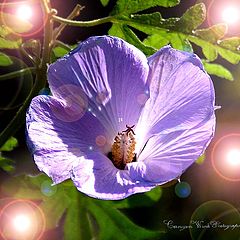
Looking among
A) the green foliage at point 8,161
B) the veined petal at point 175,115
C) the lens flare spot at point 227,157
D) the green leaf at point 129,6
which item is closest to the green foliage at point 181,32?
the green leaf at point 129,6

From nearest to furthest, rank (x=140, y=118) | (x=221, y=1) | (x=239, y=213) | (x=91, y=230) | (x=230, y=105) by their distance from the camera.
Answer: (x=140, y=118), (x=91, y=230), (x=221, y=1), (x=239, y=213), (x=230, y=105)

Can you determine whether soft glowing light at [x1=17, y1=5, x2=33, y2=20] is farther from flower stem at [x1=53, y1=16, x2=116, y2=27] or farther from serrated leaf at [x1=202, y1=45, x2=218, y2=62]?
serrated leaf at [x1=202, y1=45, x2=218, y2=62]

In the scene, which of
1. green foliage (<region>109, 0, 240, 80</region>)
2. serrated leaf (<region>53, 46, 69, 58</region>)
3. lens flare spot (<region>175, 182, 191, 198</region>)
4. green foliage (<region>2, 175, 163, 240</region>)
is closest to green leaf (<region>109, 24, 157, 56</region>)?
green foliage (<region>109, 0, 240, 80</region>)

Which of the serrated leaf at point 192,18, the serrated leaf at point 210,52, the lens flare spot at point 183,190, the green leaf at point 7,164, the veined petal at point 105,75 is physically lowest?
the green leaf at point 7,164

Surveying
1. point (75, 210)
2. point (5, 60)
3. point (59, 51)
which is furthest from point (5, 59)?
point (75, 210)

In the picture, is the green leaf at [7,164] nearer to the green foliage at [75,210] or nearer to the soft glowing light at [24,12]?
the green foliage at [75,210]

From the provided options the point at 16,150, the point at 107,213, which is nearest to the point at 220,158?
the point at 107,213

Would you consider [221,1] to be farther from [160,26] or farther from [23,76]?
[23,76]
